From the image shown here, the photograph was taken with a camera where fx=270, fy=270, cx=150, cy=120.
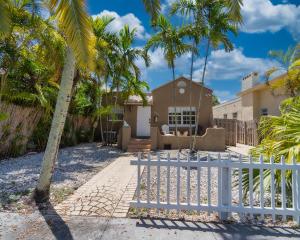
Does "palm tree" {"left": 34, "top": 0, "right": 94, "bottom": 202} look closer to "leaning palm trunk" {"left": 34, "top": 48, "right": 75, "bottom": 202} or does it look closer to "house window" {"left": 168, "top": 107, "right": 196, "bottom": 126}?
"leaning palm trunk" {"left": 34, "top": 48, "right": 75, "bottom": 202}

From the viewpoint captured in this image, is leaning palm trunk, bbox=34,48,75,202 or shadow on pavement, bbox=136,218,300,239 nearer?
shadow on pavement, bbox=136,218,300,239

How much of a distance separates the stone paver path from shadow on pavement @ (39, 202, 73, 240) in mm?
159

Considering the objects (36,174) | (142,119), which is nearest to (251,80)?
(142,119)

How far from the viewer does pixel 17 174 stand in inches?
349

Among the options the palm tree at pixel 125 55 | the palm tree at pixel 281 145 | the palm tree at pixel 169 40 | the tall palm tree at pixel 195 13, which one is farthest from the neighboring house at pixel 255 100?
the palm tree at pixel 281 145

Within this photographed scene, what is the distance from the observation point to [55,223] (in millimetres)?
4820

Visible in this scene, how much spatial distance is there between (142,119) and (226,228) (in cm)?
1650

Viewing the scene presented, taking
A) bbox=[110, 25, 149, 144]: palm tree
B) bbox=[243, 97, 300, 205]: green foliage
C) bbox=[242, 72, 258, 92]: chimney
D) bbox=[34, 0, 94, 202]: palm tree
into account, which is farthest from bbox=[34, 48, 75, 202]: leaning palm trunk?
bbox=[242, 72, 258, 92]: chimney

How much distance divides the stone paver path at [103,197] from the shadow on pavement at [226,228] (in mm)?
730

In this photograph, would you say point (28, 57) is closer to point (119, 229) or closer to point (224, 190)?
point (119, 229)

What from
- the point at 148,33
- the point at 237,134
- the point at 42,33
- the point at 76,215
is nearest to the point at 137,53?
the point at 148,33

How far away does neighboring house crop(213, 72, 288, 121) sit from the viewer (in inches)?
717

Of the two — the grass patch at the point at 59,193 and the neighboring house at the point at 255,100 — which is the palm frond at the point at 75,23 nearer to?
the grass patch at the point at 59,193

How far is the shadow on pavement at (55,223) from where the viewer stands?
14.3 feet
